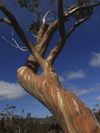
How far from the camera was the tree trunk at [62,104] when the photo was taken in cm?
143

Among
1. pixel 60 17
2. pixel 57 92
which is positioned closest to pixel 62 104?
pixel 57 92

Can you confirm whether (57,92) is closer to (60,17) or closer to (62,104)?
(62,104)

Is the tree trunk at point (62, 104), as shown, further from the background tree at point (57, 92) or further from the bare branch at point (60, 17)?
the bare branch at point (60, 17)

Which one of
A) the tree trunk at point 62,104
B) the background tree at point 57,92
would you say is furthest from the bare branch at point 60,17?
the tree trunk at point 62,104

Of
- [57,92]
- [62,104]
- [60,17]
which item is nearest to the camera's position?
[62,104]

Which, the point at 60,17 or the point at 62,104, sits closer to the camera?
the point at 62,104

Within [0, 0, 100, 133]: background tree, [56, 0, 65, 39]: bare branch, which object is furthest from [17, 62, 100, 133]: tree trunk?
[56, 0, 65, 39]: bare branch

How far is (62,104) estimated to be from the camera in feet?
5.36

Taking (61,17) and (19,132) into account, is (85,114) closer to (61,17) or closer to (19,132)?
(61,17)

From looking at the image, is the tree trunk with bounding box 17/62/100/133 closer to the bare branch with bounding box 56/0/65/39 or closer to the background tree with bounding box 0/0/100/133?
the background tree with bounding box 0/0/100/133

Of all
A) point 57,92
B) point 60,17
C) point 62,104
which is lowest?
point 62,104

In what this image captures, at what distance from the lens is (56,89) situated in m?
1.79

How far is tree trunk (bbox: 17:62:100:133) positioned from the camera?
1432 mm

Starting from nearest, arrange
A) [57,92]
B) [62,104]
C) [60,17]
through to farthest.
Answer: [62,104] → [57,92] → [60,17]
